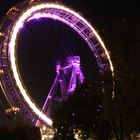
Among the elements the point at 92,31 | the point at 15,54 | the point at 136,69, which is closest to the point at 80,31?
the point at 92,31

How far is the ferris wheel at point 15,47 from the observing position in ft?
101

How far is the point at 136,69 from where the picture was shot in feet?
65.2

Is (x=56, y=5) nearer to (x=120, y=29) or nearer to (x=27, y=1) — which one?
(x=27, y=1)

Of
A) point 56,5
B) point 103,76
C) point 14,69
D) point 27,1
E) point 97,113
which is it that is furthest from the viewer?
point 56,5

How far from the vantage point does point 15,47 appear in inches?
1275

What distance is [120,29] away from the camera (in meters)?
20.8

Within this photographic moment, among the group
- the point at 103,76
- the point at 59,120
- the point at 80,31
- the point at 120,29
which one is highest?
the point at 80,31

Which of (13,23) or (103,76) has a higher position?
(13,23)

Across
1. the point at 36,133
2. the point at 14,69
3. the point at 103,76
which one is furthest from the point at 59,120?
the point at 36,133

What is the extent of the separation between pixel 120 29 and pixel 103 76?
9.82 feet

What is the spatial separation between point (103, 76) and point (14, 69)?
1069 cm

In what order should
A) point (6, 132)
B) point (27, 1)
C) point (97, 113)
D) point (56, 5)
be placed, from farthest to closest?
point (56, 5) → point (27, 1) → point (97, 113) → point (6, 132)

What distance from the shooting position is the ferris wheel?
101ft

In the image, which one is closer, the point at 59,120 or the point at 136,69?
the point at 136,69
